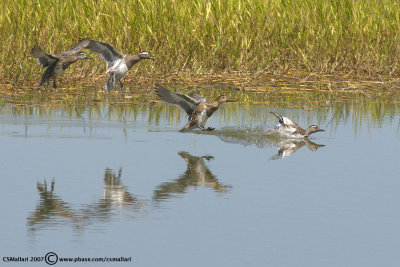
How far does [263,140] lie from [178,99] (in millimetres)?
1244

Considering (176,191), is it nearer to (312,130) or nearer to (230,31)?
(312,130)

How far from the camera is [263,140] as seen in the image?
34.9 feet

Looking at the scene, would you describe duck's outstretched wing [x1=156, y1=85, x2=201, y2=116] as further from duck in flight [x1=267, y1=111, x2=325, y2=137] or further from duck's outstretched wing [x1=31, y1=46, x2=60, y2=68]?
duck's outstretched wing [x1=31, y1=46, x2=60, y2=68]

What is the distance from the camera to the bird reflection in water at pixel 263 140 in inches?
397

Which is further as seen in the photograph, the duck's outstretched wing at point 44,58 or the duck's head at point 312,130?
the duck's outstretched wing at point 44,58

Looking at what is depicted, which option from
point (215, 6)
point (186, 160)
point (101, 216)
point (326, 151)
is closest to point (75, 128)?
point (186, 160)

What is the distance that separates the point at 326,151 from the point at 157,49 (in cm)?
→ 694

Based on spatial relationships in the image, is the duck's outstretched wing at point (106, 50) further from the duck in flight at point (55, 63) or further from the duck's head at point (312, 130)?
the duck's head at point (312, 130)

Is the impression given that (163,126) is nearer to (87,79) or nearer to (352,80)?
(87,79)

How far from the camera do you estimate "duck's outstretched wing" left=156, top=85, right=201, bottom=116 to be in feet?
35.8

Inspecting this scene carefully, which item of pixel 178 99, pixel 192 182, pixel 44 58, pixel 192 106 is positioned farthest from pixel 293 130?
pixel 44 58

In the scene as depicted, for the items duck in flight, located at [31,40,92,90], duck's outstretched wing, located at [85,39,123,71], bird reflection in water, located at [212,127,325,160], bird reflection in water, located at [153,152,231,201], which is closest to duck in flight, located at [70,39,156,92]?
duck's outstretched wing, located at [85,39,123,71]

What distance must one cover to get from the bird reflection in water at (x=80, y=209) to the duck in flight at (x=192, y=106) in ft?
10.9

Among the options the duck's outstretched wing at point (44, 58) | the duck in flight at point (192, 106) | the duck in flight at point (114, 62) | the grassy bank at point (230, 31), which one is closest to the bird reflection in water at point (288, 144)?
the duck in flight at point (192, 106)
